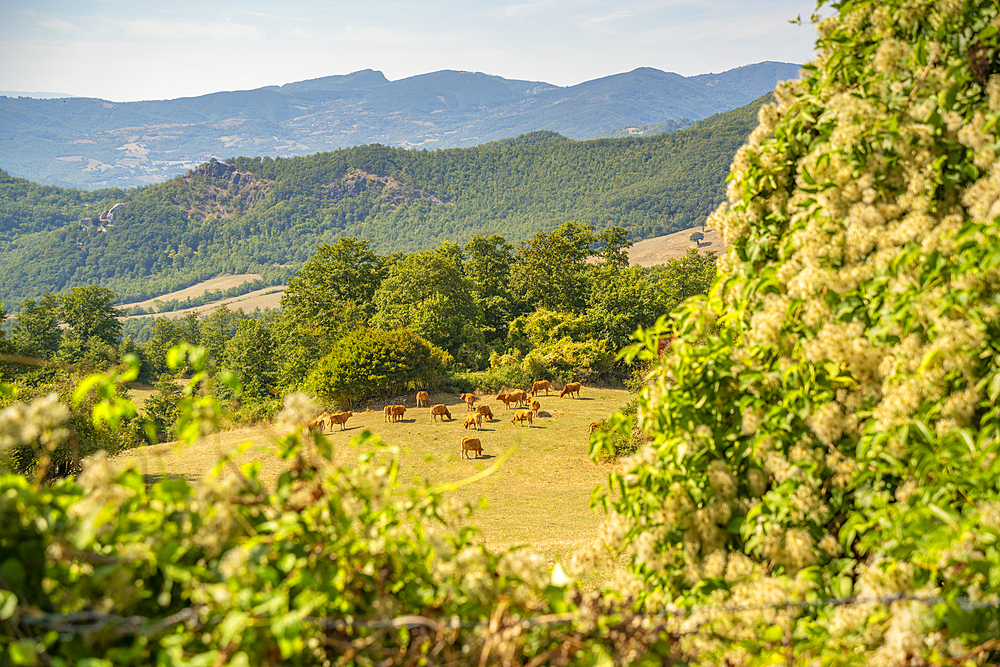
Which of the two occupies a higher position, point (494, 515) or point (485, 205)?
point (485, 205)

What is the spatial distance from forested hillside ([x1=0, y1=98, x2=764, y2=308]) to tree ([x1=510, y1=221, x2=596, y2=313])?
333 feet

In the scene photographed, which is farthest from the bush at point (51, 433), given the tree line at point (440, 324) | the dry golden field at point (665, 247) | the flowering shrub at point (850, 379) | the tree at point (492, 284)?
the dry golden field at point (665, 247)

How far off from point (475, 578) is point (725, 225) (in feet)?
5.80

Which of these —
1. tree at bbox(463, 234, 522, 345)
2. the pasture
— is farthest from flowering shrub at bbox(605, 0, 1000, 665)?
tree at bbox(463, 234, 522, 345)

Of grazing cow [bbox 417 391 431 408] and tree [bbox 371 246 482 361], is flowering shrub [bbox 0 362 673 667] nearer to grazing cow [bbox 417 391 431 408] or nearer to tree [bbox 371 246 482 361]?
grazing cow [bbox 417 391 431 408]

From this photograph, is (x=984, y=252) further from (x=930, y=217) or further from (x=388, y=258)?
(x=388, y=258)

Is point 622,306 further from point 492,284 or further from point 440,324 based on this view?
point 440,324

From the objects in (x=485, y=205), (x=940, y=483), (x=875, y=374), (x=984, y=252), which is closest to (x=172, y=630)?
(x=940, y=483)

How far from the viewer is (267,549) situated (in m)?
1.31

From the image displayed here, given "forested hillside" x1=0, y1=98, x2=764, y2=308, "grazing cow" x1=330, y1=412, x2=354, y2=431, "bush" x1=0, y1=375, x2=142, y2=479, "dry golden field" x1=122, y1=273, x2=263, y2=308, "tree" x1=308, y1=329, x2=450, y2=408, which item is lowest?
"dry golden field" x1=122, y1=273, x2=263, y2=308

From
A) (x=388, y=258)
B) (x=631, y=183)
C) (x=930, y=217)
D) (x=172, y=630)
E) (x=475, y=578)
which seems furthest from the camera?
(x=631, y=183)

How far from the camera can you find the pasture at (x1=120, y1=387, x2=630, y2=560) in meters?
9.59

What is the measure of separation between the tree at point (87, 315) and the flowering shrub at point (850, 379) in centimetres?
5715

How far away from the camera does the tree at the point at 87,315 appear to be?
164ft
